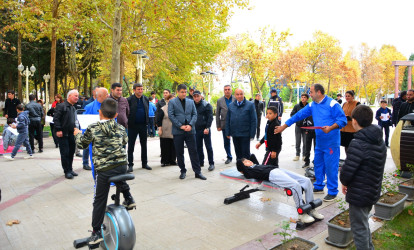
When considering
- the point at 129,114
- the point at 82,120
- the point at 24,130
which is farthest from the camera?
the point at 24,130

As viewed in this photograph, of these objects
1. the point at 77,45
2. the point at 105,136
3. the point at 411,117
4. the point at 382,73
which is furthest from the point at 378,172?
the point at 382,73

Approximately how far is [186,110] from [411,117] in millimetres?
4672

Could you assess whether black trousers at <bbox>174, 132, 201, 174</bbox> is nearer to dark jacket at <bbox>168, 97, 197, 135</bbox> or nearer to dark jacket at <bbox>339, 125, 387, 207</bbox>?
dark jacket at <bbox>168, 97, 197, 135</bbox>

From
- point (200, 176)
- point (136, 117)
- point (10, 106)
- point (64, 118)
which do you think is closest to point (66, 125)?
point (64, 118)

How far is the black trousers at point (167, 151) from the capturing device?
8172 mm

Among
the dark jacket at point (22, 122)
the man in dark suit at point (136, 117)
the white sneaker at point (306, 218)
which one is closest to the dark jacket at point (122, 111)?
the man in dark suit at point (136, 117)

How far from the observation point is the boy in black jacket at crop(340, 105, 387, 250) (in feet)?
10.0

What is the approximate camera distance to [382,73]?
59625mm

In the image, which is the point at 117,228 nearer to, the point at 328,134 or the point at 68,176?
the point at 328,134

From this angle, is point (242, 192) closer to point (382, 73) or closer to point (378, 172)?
point (378, 172)

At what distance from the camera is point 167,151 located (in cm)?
822

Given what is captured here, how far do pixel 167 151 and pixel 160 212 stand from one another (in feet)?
11.6

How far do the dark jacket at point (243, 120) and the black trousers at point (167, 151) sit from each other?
6.26 feet

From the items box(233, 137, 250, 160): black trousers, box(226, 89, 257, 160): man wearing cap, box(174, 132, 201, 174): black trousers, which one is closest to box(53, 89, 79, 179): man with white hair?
box(174, 132, 201, 174): black trousers
